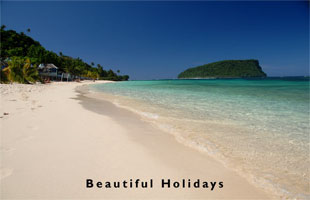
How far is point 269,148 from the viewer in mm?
3066

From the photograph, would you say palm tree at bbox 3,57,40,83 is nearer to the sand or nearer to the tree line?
the tree line

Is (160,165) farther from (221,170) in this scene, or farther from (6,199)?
(6,199)

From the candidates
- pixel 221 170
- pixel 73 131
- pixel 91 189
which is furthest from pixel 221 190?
pixel 73 131

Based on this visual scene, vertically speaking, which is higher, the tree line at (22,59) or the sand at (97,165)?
the tree line at (22,59)

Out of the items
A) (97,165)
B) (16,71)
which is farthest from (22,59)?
(97,165)

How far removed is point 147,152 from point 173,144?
27.0 inches

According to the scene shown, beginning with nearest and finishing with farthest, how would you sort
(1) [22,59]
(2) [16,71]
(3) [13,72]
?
(3) [13,72] → (2) [16,71] → (1) [22,59]

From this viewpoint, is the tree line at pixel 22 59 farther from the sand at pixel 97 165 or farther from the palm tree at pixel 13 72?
the sand at pixel 97 165

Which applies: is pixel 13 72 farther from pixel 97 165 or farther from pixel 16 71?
pixel 97 165

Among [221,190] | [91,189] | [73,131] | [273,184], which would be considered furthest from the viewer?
[73,131]

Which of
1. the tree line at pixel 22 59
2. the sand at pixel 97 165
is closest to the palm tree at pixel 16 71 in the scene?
the tree line at pixel 22 59

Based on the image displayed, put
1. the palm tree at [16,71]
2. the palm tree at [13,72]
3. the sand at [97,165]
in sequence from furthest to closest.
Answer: the palm tree at [16,71] < the palm tree at [13,72] < the sand at [97,165]

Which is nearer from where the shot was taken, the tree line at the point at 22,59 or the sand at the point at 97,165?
the sand at the point at 97,165

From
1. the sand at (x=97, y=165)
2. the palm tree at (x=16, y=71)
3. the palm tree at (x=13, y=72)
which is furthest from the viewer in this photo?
the palm tree at (x=16, y=71)
